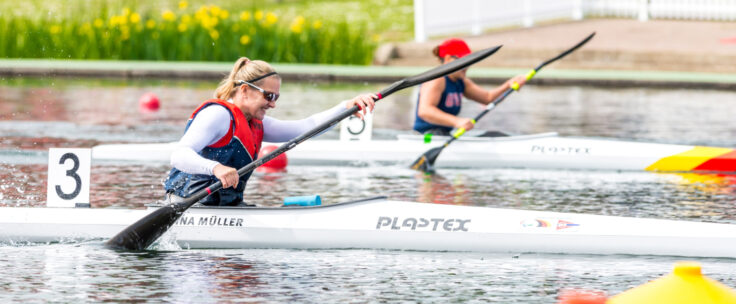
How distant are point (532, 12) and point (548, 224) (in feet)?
71.5

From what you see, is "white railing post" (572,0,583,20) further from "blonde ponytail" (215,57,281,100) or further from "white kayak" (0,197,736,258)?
"blonde ponytail" (215,57,281,100)

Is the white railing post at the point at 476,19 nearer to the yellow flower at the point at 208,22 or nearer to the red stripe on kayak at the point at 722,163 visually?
the yellow flower at the point at 208,22

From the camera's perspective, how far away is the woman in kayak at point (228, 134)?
316 inches

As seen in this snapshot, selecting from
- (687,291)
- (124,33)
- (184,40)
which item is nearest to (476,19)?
(184,40)

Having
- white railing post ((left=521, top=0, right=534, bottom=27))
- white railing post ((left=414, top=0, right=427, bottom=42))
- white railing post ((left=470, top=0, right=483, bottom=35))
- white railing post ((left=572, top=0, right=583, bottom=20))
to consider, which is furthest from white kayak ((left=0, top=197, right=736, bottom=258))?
white railing post ((left=572, top=0, right=583, bottom=20))

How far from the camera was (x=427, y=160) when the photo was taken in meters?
12.9

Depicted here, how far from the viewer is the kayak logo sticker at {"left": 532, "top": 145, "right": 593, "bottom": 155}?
13.1 m

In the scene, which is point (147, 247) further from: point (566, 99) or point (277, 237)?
point (566, 99)

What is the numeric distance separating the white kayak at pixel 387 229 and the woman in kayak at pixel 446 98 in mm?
4255

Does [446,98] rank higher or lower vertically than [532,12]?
lower

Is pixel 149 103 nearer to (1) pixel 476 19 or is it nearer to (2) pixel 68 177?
(2) pixel 68 177

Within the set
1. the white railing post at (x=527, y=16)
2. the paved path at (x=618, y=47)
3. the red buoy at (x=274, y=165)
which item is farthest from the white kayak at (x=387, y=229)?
the white railing post at (x=527, y=16)

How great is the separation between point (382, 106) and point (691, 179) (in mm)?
8230

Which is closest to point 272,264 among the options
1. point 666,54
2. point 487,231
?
point 487,231
